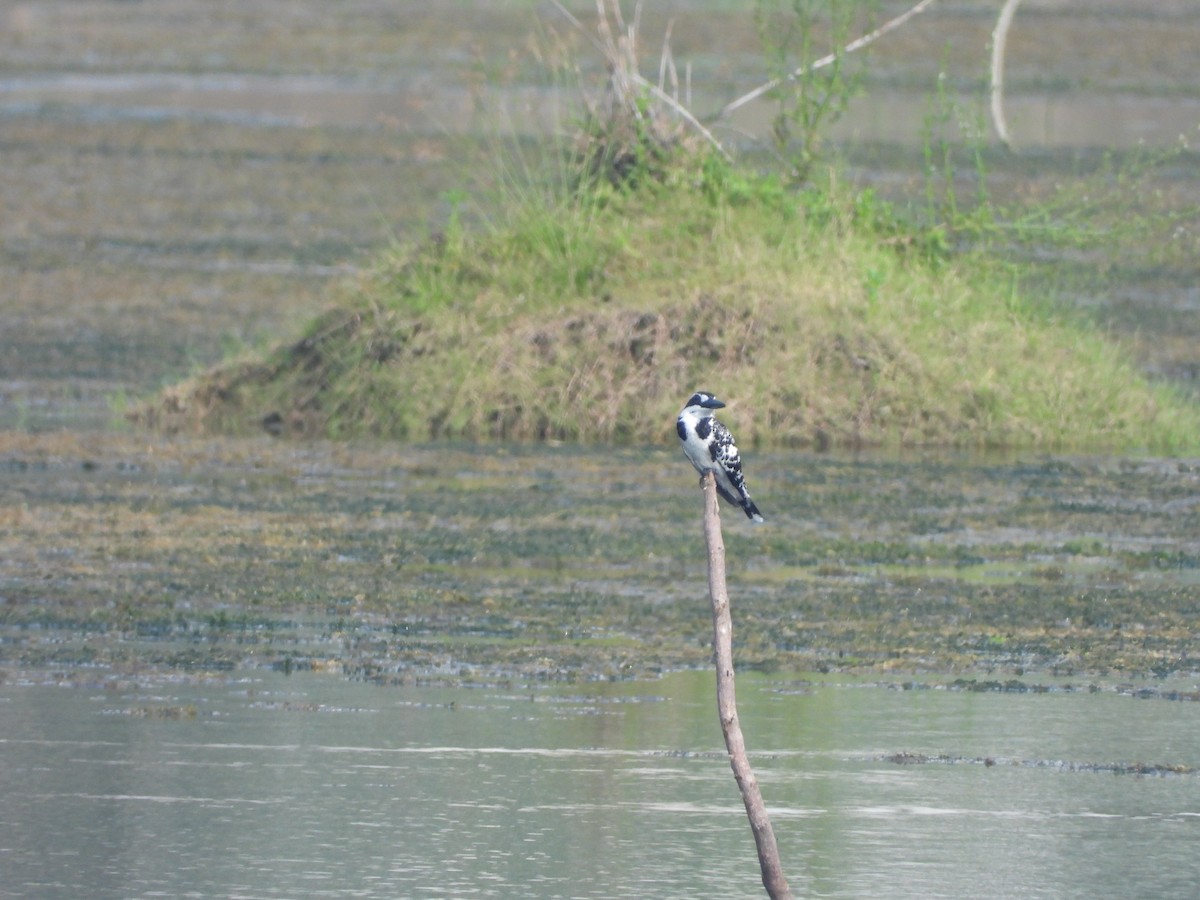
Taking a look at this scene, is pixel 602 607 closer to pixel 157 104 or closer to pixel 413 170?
pixel 413 170

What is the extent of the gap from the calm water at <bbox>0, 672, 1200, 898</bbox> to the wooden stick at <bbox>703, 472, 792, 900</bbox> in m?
0.45

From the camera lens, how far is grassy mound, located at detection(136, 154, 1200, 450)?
14.8 meters

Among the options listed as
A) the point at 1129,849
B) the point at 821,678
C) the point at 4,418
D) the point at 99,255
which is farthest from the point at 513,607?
the point at 99,255

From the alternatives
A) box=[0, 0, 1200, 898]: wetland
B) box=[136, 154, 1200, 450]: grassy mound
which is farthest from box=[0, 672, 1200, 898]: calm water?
box=[136, 154, 1200, 450]: grassy mound

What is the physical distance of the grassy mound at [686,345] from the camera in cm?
1482

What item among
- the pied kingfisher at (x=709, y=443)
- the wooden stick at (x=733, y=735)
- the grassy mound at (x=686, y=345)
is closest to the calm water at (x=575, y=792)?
the wooden stick at (x=733, y=735)

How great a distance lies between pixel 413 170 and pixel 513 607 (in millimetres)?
18062

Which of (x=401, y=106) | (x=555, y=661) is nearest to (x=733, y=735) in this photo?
(x=555, y=661)

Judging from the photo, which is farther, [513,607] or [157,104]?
[157,104]

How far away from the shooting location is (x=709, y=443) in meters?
7.70

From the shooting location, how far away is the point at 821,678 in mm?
8773

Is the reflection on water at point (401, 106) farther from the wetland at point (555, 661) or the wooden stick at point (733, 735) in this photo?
the wooden stick at point (733, 735)

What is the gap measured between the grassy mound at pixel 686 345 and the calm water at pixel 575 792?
6.02 m

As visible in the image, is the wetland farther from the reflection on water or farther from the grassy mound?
the reflection on water
